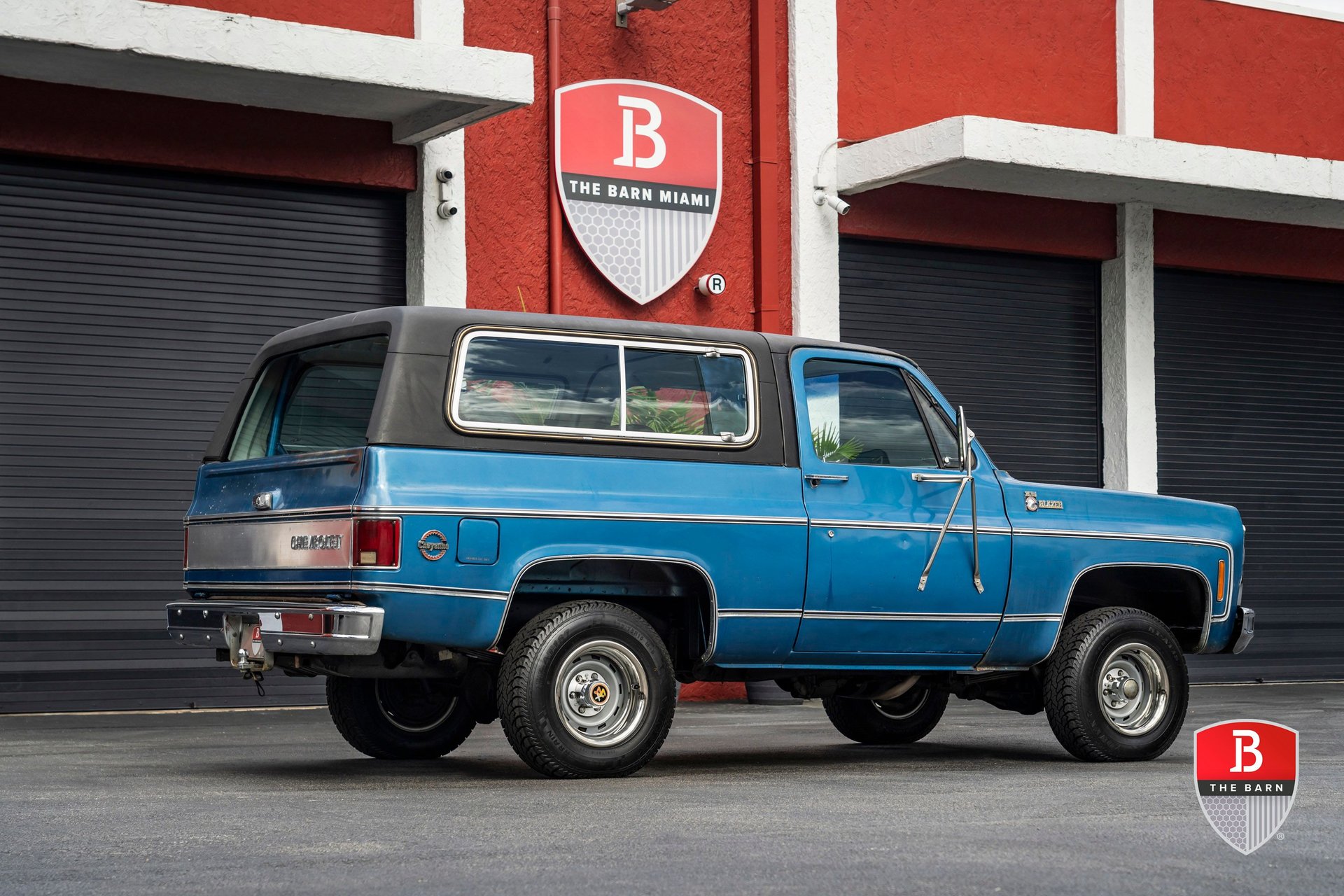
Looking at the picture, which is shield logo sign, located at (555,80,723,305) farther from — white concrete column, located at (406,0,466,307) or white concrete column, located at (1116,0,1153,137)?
white concrete column, located at (1116,0,1153,137)

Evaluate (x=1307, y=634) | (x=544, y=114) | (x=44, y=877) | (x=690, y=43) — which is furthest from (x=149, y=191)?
(x=1307, y=634)

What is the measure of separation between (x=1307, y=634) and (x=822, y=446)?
11.2 meters

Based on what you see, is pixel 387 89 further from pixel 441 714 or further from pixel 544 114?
pixel 441 714

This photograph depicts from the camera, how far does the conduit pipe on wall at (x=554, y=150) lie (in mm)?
14109

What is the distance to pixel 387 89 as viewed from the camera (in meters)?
12.4

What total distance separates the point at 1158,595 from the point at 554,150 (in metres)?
6.52

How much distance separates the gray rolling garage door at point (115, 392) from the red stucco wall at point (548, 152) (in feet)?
5.23

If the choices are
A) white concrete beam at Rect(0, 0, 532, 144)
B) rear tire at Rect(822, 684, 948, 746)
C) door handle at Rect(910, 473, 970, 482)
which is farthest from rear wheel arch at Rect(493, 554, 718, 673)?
white concrete beam at Rect(0, 0, 532, 144)

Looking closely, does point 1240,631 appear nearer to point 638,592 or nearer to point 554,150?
point 638,592

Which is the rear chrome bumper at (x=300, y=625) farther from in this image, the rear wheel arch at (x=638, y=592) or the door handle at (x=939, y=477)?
the door handle at (x=939, y=477)

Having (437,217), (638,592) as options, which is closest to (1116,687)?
(638,592)

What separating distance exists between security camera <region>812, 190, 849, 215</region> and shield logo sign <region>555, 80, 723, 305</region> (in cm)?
95

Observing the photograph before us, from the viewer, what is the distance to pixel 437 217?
13.6m

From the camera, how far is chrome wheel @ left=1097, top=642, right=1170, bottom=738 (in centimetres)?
912
